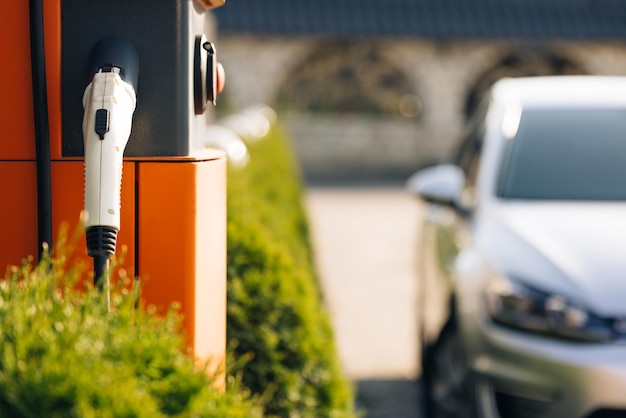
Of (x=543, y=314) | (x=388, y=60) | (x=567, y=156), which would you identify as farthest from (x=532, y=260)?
(x=388, y=60)

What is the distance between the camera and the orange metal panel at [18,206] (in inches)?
97.8

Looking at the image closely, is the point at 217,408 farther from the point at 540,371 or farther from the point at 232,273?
the point at 540,371

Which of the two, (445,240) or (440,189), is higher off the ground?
(440,189)

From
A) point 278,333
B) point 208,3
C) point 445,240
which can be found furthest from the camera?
point 445,240

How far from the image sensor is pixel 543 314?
12.1 ft

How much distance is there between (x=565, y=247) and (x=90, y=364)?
8.24 ft

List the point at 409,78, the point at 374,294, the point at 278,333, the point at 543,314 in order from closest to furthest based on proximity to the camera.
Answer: the point at 278,333, the point at 543,314, the point at 374,294, the point at 409,78

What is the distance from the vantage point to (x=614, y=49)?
94.8ft

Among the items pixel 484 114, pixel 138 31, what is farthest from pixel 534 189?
pixel 138 31

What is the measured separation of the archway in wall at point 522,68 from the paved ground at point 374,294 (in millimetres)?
11306

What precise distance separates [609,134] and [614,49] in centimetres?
2533

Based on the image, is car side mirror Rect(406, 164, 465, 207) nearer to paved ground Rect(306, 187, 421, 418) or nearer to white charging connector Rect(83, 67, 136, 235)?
paved ground Rect(306, 187, 421, 418)

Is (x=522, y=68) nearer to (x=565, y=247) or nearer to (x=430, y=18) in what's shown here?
(x=430, y=18)

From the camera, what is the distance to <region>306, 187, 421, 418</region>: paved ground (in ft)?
20.0
